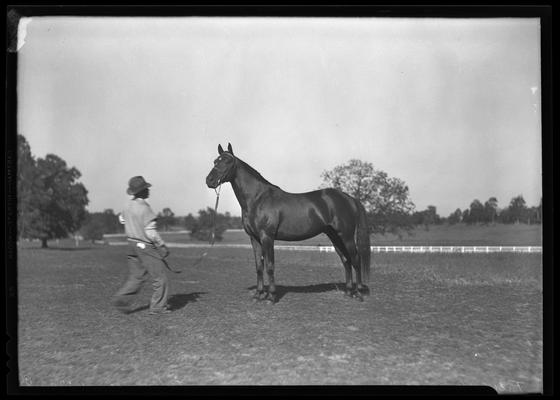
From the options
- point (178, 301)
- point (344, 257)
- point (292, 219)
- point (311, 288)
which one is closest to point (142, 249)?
point (178, 301)

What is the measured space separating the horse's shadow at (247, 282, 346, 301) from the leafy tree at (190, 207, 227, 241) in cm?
101

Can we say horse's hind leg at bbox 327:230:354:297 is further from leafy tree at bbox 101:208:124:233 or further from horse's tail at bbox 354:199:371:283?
leafy tree at bbox 101:208:124:233

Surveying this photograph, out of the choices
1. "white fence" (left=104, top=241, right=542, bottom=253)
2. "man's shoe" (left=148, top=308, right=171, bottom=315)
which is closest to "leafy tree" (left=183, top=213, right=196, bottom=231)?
"white fence" (left=104, top=241, right=542, bottom=253)

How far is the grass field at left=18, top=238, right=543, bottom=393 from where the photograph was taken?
3.49 metres

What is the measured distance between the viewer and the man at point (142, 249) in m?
4.27

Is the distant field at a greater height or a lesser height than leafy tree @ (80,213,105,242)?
lesser

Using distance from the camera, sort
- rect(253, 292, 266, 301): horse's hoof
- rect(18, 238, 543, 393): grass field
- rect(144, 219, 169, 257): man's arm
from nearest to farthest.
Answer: rect(18, 238, 543, 393): grass field, rect(144, 219, 169, 257): man's arm, rect(253, 292, 266, 301): horse's hoof

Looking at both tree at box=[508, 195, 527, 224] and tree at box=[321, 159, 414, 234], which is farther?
tree at box=[321, 159, 414, 234]

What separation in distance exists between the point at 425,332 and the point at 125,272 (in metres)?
5.10

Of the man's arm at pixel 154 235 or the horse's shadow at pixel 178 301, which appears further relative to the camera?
the horse's shadow at pixel 178 301

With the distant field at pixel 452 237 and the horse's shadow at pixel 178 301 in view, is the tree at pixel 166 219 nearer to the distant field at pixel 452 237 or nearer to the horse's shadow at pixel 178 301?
the distant field at pixel 452 237

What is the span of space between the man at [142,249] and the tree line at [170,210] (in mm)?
317

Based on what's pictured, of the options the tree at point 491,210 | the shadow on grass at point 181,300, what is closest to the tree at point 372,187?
the tree at point 491,210
